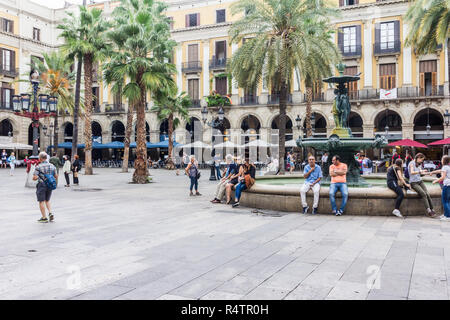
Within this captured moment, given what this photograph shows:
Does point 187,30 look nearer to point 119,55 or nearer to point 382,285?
point 119,55

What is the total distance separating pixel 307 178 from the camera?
9648mm

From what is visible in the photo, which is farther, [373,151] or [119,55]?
[373,151]

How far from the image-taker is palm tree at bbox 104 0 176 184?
18.6 m

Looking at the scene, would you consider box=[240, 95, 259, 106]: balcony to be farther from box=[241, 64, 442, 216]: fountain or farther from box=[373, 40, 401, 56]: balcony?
box=[241, 64, 442, 216]: fountain

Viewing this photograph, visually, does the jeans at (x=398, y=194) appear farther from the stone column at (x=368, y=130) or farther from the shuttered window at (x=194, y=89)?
the shuttered window at (x=194, y=89)

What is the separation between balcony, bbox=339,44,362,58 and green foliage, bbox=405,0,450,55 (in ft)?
38.4

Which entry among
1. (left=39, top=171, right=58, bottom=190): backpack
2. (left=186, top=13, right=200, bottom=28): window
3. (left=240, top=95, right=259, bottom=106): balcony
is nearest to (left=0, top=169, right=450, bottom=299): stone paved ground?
(left=39, top=171, right=58, bottom=190): backpack

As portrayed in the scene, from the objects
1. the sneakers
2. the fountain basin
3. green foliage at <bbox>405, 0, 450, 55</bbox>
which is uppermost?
green foliage at <bbox>405, 0, 450, 55</bbox>

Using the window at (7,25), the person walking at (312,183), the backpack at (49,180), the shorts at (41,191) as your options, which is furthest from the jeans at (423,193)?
the window at (7,25)
